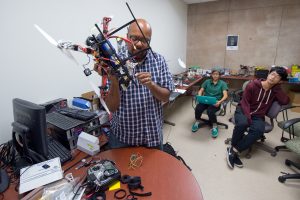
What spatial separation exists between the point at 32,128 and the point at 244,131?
2.51 meters

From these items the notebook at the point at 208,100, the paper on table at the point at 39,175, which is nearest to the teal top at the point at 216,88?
the notebook at the point at 208,100

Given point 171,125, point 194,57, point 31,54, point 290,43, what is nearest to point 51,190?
point 31,54

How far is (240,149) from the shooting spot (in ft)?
8.21

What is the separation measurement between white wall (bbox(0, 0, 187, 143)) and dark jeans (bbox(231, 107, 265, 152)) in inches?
80.9

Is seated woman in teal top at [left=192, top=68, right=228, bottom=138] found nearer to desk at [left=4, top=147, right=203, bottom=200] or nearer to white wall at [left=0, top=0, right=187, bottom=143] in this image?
white wall at [left=0, top=0, right=187, bottom=143]

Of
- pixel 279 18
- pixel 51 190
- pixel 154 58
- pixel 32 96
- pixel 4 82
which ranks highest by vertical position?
pixel 279 18

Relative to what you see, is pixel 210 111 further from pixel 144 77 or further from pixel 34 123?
pixel 34 123

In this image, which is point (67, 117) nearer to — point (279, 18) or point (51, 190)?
point (51, 190)

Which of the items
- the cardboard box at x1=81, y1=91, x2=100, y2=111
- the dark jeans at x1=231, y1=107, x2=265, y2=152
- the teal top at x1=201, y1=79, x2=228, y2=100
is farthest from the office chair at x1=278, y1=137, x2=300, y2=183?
the cardboard box at x1=81, y1=91, x2=100, y2=111

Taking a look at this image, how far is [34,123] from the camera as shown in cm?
96

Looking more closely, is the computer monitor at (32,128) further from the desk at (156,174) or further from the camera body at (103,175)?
the camera body at (103,175)

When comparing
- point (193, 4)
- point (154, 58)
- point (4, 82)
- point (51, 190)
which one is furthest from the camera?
point (193, 4)

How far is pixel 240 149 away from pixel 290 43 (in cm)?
358

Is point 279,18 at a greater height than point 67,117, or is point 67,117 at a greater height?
point 279,18
